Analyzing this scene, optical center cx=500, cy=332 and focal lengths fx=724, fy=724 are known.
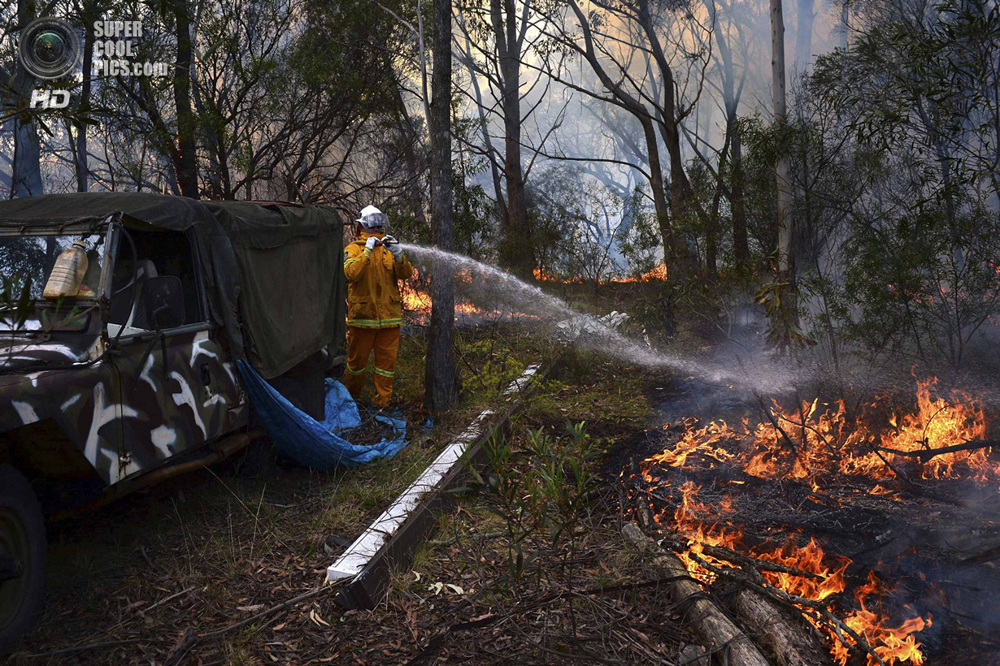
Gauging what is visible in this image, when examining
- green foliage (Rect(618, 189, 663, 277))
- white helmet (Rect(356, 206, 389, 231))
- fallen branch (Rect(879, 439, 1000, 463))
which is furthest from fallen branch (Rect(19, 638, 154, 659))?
green foliage (Rect(618, 189, 663, 277))

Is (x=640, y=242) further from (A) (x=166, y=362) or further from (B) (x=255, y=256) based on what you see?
(A) (x=166, y=362)

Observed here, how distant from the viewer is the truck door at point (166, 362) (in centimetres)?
400

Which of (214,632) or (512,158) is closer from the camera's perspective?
(214,632)

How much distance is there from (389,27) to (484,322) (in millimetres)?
5264

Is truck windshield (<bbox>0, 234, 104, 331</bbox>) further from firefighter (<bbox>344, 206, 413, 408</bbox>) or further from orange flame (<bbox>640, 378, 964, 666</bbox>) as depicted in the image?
orange flame (<bbox>640, 378, 964, 666</bbox>)

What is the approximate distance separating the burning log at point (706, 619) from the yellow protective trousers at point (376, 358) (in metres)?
3.60

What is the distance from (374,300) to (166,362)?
10.1ft

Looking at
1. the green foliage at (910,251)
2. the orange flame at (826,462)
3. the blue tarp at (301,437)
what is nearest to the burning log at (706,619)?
the orange flame at (826,462)

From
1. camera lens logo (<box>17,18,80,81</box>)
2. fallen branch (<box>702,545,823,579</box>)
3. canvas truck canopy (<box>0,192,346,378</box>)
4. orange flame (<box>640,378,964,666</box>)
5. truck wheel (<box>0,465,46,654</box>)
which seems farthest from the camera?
camera lens logo (<box>17,18,80,81</box>)

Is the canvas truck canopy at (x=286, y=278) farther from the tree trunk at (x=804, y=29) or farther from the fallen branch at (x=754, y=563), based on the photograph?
the tree trunk at (x=804, y=29)

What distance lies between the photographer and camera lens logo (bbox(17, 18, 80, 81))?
29.1 ft

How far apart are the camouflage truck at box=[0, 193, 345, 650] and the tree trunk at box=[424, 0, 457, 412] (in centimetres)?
153

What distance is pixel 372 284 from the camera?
7.27 meters

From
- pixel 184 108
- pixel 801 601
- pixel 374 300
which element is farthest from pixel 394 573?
pixel 184 108
